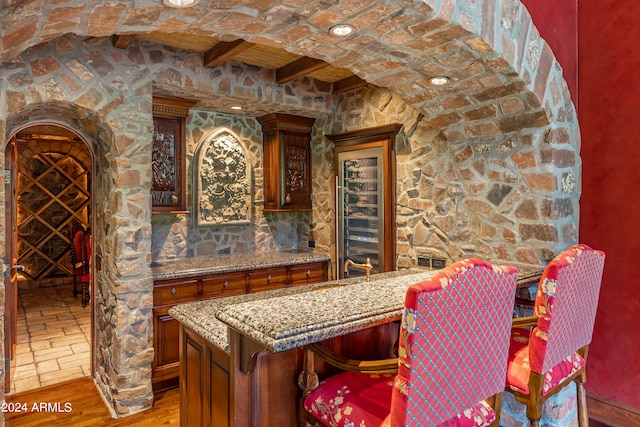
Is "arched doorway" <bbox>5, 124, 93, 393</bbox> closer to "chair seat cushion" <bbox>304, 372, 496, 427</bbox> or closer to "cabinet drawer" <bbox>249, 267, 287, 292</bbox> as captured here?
"cabinet drawer" <bbox>249, 267, 287, 292</bbox>

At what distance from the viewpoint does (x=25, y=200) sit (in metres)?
6.48

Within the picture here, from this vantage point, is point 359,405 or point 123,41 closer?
point 359,405

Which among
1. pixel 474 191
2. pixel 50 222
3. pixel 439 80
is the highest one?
pixel 439 80

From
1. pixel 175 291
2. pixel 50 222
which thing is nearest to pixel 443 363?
pixel 175 291

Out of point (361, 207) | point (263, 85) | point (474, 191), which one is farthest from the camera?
point (361, 207)

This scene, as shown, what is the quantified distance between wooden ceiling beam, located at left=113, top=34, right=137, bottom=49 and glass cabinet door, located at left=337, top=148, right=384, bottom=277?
2.01 metres

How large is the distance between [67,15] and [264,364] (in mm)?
1551

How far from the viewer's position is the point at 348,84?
375cm

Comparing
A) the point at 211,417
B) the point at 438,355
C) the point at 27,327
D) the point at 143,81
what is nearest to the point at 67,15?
the point at 143,81

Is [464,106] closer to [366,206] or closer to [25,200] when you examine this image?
[366,206]

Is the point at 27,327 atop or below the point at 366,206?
below

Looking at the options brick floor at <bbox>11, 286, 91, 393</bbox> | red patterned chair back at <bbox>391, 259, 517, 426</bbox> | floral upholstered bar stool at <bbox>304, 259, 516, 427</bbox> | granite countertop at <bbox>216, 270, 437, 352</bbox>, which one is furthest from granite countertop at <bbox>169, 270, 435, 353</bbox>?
brick floor at <bbox>11, 286, 91, 393</bbox>

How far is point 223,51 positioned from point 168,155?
3.39 ft

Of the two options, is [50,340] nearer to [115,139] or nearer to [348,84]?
[115,139]
